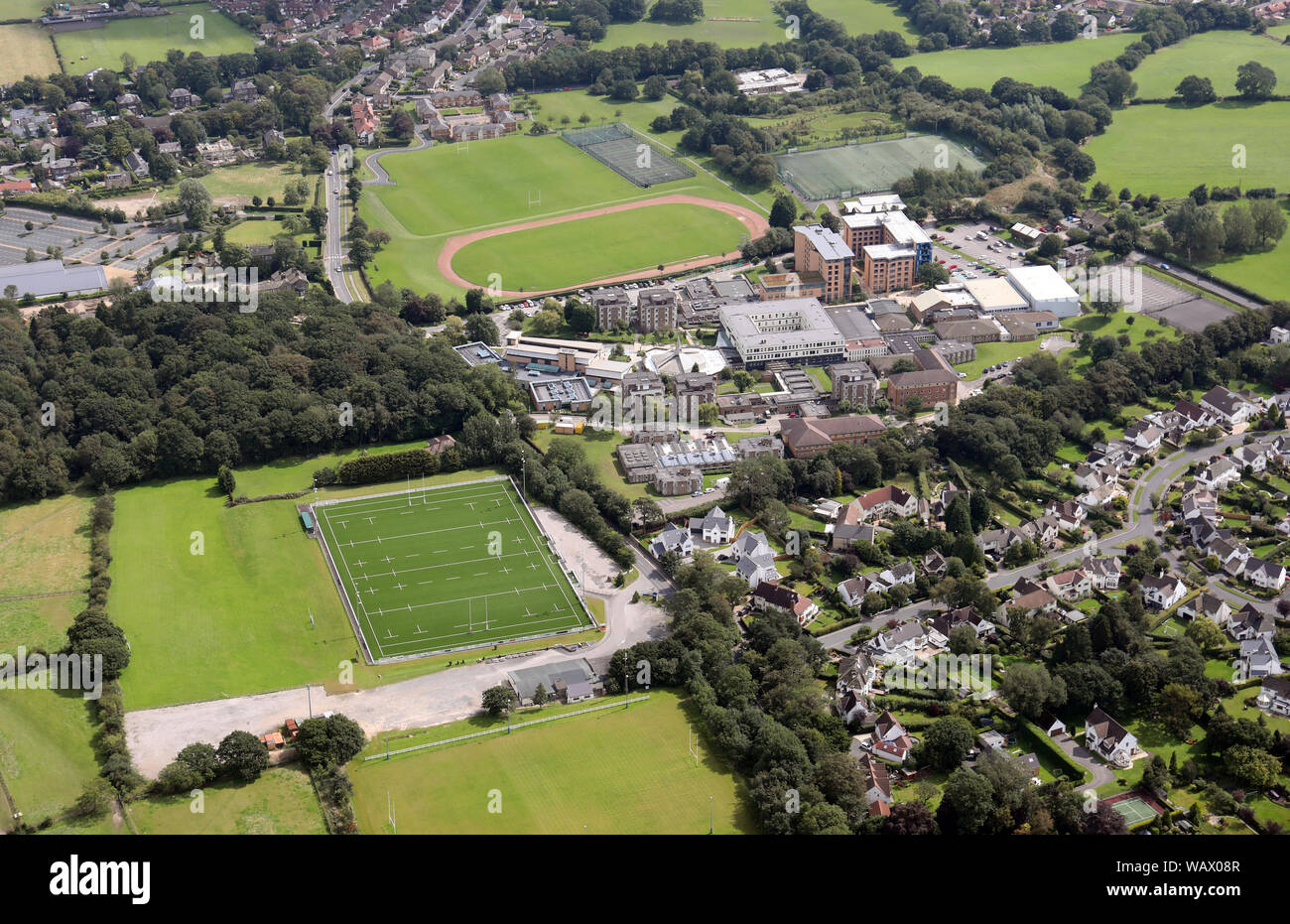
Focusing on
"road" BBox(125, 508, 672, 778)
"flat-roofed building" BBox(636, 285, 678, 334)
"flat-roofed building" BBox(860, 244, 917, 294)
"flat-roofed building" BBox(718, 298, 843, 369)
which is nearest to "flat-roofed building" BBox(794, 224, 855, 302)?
"flat-roofed building" BBox(860, 244, 917, 294)

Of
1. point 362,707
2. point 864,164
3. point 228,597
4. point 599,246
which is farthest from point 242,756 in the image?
point 864,164

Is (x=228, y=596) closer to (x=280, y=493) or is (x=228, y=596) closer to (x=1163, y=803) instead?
(x=280, y=493)

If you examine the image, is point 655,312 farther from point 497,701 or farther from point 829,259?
point 497,701

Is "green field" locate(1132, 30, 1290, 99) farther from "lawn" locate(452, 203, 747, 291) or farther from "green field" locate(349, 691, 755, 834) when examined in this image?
"green field" locate(349, 691, 755, 834)

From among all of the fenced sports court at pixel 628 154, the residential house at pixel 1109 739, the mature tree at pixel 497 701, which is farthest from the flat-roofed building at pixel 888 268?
the mature tree at pixel 497 701

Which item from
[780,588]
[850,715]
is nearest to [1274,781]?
[850,715]

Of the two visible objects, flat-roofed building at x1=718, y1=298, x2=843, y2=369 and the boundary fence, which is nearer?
the boundary fence
